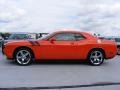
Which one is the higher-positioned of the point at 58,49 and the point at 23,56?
the point at 58,49

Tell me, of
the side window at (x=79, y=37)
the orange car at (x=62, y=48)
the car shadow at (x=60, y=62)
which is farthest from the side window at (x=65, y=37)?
the car shadow at (x=60, y=62)

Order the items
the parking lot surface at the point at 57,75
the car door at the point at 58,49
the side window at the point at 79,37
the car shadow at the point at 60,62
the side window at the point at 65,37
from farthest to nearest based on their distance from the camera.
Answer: the car shadow at the point at 60,62 < the side window at the point at 79,37 < the side window at the point at 65,37 < the car door at the point at 58,49 < the parking lot surface at the point at 57,75

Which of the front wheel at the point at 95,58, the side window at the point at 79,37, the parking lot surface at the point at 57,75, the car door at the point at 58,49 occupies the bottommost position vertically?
the parking lot surface at the point at 57,75

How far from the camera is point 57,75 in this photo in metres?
11.4


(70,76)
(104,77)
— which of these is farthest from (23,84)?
(104,77)

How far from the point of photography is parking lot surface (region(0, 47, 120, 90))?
31.3 ft

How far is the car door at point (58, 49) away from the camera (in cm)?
1398

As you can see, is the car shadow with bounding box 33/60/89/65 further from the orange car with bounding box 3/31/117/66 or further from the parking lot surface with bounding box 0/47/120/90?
the orange car with bounding box 3/31/117/66

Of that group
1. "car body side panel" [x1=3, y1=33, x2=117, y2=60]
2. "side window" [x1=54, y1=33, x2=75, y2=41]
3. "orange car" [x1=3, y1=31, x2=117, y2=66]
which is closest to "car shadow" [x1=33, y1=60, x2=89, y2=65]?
"orange car" [x1=3, y1=31, x2=117, y2=66]

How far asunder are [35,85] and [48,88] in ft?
1.62

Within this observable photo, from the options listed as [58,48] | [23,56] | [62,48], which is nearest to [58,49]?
[58,48]

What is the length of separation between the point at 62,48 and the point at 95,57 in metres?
1.41

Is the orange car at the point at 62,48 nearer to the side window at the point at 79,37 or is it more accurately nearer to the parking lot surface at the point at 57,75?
the side window at the point at 79,37

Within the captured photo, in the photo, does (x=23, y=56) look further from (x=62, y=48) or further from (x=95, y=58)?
(x=95, y=58)
